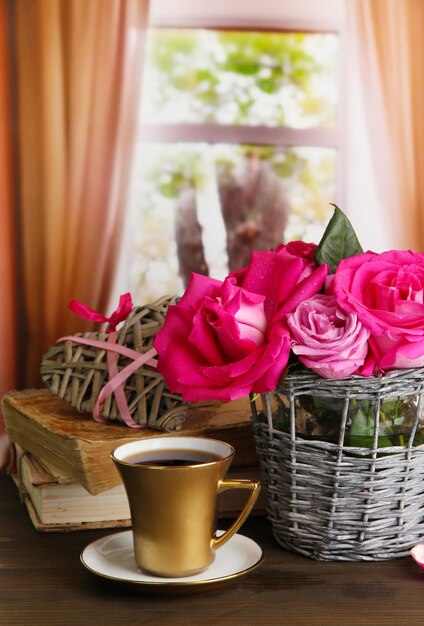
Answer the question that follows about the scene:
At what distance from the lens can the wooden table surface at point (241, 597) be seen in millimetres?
683

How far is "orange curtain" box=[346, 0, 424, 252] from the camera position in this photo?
175 centimetres

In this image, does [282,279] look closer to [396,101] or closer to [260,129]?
[260,129]

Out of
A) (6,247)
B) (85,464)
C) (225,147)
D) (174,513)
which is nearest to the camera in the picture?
(174,513)

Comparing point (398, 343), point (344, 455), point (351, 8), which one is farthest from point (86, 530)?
point (351, 8)

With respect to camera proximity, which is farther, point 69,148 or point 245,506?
point 69,148

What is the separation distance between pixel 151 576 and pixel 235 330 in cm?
23

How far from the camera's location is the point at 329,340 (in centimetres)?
72

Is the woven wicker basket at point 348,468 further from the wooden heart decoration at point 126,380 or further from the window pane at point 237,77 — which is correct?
the window pane at point 237,77

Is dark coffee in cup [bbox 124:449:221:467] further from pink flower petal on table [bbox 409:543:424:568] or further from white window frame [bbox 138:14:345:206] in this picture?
white window frame [bbox 138:14:345:206]

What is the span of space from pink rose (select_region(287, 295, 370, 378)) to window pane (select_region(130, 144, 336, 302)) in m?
1.00

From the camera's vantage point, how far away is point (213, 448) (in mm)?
767

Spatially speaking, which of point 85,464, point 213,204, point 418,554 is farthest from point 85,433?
point 213,204

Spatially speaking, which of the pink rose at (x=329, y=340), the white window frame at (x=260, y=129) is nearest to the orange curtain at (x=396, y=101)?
the white window frame at (x=260, y=129)

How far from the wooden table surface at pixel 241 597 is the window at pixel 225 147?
0.95 meters
